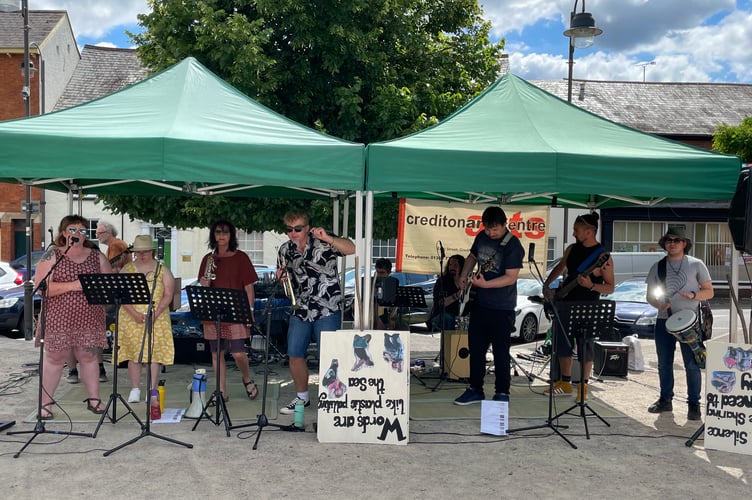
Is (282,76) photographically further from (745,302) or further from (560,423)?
(745,302)

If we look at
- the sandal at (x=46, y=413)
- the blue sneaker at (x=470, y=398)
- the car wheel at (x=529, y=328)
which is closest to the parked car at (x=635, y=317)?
the car wheel at (x=529, y=328)

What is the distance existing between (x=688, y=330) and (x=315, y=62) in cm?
699

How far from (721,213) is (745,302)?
3247 millimetres

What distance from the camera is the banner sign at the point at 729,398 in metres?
5.43

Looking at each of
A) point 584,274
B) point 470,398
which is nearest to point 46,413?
point 470,398

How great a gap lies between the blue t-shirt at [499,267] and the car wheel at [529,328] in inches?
263

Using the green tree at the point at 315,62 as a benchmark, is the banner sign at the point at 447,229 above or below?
below

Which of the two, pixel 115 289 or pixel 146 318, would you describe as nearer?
pixel 115 289

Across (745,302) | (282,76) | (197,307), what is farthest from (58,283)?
(745,302)

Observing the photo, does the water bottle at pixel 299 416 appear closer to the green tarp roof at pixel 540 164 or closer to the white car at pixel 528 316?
the green tarp roof at pixel 540 164

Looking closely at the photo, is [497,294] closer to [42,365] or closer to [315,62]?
[42,365]

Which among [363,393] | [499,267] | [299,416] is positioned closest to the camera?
[363,393]

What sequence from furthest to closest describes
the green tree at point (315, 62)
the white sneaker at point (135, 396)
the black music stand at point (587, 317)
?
1. the green tree at point (315, 62)
2. the white sneaker at point (135, 396)
3. the black music stand at point (587, 317)

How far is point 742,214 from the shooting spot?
5645 millimetres
